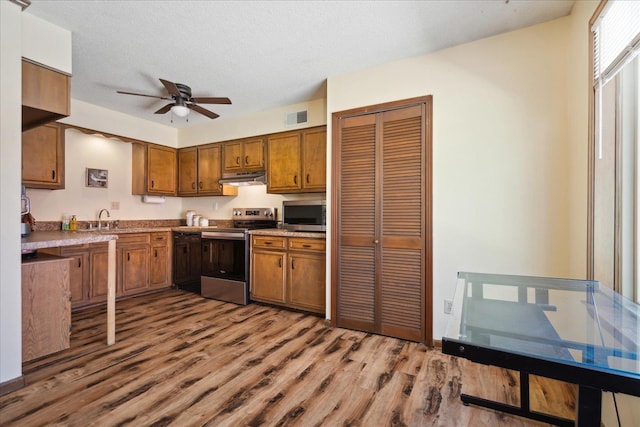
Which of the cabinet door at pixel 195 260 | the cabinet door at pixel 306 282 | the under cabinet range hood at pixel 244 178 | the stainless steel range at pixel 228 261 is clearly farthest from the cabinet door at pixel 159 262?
the cabinet door at pixel 306 282

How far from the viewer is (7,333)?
1.85 m

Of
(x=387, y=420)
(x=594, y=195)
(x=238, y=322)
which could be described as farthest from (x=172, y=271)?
(x=594, y=195)

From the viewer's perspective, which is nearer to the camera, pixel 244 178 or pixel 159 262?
pixel 244 178

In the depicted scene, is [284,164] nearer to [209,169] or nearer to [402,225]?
[209,169]

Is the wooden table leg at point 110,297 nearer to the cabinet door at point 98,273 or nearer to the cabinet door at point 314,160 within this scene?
the cabinet door at point 98,273

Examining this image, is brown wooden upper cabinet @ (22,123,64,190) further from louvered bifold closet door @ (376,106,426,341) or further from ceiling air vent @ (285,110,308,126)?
louvered bifold closet door @ (376,106,426,341)

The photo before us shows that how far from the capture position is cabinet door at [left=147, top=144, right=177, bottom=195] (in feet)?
14.8

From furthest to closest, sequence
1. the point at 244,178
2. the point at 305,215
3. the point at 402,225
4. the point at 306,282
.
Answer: the point at 244,178 → the point at 305,215 → the point at 306,282 → the point at 402,225

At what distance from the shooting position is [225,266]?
3910 mm

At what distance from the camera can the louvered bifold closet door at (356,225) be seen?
111 inches

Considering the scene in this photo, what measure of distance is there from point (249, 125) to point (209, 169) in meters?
1.00

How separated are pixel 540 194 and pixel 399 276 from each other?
1.30 metres

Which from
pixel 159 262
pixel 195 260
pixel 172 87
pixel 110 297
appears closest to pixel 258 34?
pixel 172 87

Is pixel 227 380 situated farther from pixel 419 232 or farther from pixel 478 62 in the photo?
pixel 478 62
